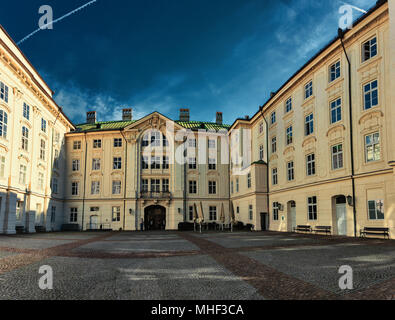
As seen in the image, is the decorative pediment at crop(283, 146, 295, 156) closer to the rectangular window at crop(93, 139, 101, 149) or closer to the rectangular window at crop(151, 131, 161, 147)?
the rectangular window at crop(151, 131, 161, 147)

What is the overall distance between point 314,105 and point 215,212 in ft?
71.0

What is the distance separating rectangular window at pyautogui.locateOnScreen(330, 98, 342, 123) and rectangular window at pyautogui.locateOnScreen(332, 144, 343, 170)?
199 cm

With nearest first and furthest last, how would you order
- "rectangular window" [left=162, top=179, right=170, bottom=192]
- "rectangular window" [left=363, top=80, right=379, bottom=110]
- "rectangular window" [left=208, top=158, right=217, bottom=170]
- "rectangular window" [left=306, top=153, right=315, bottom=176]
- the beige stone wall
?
"rectangular window" [left=363, top=80, right=379, bottom=110] → "rectangular window" [left=306, top=153, right=315, bottom=176] → the beige stone wall → "rectangular window" [left=162, top=179, right=170, bottom=192] → "rectangular window" [left=208, top=158, right=217, bottom=170]

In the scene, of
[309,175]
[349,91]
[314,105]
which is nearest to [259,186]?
[309,175]

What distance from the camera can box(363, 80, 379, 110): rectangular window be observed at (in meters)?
18.9

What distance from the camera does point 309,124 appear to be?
2595 cm

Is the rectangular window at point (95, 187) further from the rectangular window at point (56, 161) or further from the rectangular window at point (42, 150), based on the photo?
the rectangular window at point (42, 150)

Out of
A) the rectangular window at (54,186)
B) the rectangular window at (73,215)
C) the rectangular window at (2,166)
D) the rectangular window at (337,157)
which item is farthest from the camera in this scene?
the rectangular window at (73,215)

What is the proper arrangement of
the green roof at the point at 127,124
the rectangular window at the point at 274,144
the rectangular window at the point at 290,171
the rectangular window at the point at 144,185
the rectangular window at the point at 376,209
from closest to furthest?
the rectangular window at the point at 376,209, the rectangular window at the point at 290,171, the rectangular window at the point at 274,144, the rectangular window at the point at 144,185, the green roof at the point at 127,124

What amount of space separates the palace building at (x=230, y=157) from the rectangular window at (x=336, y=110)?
0.08 metres

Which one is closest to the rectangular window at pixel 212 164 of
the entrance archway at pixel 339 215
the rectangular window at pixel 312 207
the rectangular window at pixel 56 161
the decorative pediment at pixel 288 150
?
A: the decorative pediment at pixel 288 150

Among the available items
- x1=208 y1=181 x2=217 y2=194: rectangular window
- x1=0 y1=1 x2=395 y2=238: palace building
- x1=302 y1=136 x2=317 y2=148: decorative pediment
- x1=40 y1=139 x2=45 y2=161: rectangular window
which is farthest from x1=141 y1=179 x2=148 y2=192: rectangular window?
x1=302 y1=136 x2=317 y2=148: decorative pediment

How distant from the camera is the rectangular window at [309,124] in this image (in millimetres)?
25542
